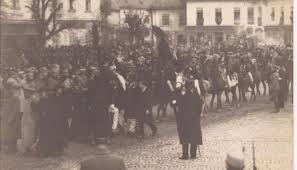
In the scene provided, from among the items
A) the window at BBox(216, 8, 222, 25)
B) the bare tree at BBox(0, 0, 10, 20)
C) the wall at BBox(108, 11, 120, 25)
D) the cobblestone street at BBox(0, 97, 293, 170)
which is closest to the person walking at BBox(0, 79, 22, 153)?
the cobblestone street at BBox(0, 97, 293, 170)

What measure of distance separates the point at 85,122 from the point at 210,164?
1.95 meters

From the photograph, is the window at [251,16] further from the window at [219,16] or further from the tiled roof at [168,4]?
the tiled roof at [168,4]

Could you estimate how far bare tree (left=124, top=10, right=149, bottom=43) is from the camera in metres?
9.22

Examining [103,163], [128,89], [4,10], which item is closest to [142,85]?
[128,89]

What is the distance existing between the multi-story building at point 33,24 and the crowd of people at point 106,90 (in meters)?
0.22

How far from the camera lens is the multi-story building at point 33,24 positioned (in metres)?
8.14

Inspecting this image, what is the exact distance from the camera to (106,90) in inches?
357

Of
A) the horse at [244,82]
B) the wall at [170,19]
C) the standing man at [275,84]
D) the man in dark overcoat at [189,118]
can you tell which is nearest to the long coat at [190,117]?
the man in dark overcoat at [189,118]

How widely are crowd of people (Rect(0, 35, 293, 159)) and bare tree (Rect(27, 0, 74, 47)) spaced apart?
31cm

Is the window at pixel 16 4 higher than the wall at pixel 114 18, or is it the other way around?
the window at pixel 16 4

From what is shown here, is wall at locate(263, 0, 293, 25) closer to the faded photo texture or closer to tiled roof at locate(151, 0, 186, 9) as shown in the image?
the faded photo texture

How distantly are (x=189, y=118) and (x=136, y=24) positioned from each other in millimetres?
1672

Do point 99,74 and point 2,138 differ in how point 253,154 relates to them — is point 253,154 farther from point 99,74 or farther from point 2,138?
point 2,138

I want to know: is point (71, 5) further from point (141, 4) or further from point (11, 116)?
point (11, 116)
